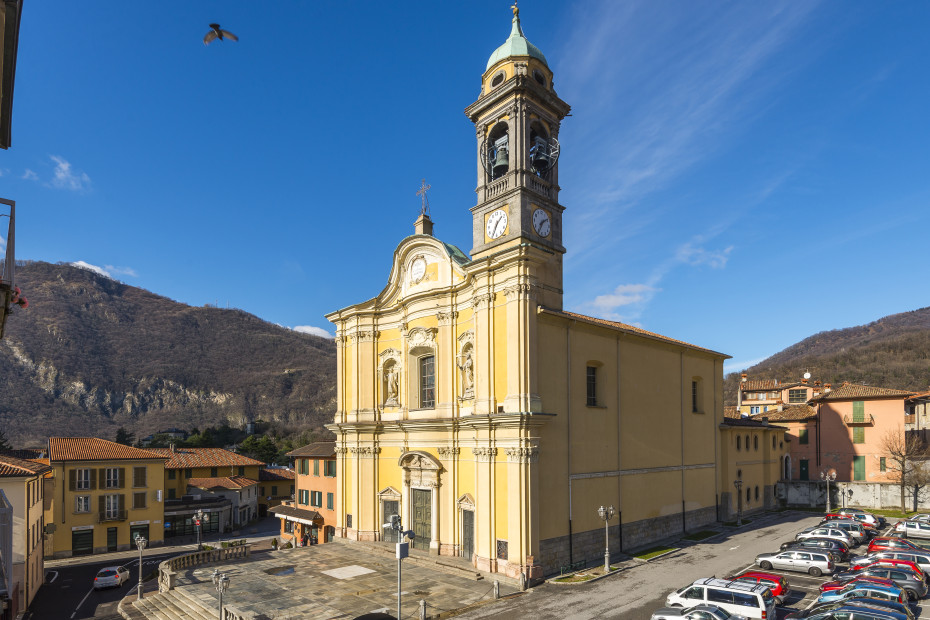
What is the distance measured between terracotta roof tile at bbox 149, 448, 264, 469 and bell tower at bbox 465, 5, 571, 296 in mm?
43285

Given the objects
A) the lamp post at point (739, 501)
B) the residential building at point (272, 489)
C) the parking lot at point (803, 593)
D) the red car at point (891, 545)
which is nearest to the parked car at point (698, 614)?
the parking lot at point (803, 593)

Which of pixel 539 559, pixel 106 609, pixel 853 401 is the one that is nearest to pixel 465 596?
pixel 539 559

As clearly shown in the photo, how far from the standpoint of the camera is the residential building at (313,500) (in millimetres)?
43438

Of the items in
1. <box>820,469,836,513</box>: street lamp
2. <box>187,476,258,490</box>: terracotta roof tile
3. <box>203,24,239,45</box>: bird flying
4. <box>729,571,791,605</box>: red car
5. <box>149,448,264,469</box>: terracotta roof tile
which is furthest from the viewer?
<box>149,448,264,469</box>: terracotta roof tile

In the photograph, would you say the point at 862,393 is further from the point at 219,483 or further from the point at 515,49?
the point at 219,483

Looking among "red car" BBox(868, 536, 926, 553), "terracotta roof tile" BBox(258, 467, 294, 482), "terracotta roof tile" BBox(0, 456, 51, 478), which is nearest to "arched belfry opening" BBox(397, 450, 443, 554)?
"terracotta roof tile" BBox(0, 456, 51, 478)

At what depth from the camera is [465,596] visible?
23.6 metres

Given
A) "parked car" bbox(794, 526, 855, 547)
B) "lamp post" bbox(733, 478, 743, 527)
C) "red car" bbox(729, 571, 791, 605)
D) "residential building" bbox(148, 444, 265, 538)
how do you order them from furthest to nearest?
"residential building" bbox(148, 444, 265, 538) < "lamp post" bbox(733, 478, 743, 527) < "parked car" bbox(794, 526, 855, 547) < "red car" bbox(729, 571, 791, 605)

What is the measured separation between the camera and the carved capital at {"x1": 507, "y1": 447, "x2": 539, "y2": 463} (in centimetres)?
2545

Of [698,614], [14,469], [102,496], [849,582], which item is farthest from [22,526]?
[849,582]

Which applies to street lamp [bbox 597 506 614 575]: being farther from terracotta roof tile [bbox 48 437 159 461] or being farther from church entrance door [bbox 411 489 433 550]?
terracotta roof tile [bbox 48 437 159 461]

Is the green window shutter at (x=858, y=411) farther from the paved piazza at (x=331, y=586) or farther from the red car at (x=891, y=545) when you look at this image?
the paved piazza at (x=331, y=586)

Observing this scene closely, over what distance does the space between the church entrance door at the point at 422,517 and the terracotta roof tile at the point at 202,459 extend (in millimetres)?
36888

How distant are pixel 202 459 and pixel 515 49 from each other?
5203cm
